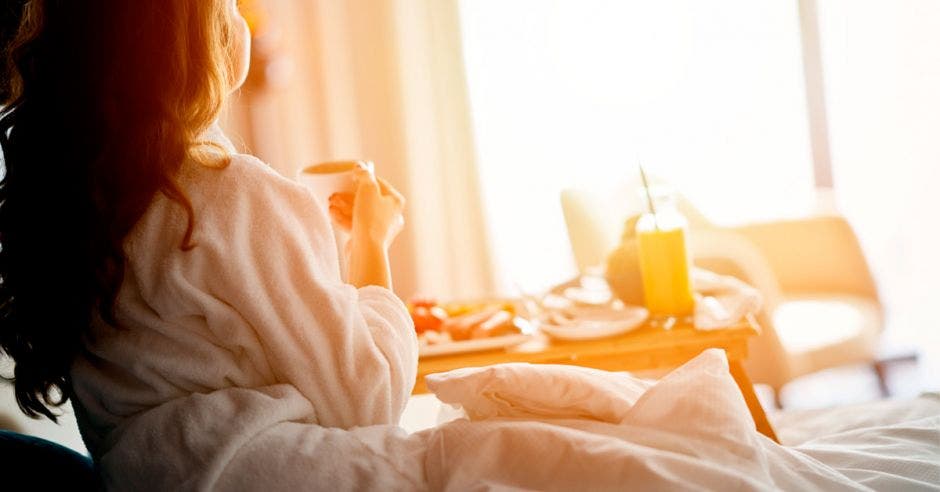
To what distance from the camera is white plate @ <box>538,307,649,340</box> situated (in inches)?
57.7

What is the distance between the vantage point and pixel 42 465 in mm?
1050

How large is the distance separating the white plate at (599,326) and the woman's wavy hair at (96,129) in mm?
724

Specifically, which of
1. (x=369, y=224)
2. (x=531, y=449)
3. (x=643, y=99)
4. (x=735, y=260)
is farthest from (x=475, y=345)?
(x=643, y=99)

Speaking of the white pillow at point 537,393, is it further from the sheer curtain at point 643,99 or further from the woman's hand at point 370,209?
the sheer curtain at point 643,99

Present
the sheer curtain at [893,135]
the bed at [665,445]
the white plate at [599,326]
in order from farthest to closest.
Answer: the sheer curtain at [893,135] < the white plate at [599,326] < the bed at [665,445]

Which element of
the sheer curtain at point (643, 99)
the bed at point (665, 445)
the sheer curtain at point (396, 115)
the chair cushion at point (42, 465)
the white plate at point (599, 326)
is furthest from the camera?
the sheer curtain at point (396, 115)

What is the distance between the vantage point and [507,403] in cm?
104

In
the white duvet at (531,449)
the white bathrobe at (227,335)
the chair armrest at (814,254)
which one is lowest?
the chair armrest at (814,254)

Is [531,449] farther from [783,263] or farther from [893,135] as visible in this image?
[893,135]

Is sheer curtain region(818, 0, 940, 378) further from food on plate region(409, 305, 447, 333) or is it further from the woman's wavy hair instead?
the woman's wavy hair

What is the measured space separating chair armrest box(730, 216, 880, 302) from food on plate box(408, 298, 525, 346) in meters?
1.20

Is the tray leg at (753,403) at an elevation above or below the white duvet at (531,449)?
below

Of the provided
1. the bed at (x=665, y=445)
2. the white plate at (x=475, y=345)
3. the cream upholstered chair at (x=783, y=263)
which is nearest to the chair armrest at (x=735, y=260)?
the cream upholstered chair at (x=783, y=263)

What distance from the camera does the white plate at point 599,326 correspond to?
146 centimetres
